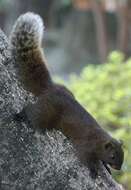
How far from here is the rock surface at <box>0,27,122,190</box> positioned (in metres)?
2.61

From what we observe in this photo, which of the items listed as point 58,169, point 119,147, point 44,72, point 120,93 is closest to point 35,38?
point 44,72

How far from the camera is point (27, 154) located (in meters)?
2.64

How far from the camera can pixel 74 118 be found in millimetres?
3207

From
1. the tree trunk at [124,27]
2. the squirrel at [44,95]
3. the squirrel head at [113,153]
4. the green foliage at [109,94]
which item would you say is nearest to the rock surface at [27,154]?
the squirrel at [44,95]

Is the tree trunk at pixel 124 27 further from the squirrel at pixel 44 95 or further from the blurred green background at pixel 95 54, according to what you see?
the squirrel at pixel 44 95

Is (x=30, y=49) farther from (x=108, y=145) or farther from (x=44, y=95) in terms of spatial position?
(x=108, y=145)

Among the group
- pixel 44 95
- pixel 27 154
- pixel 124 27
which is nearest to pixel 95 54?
pixel 124 27

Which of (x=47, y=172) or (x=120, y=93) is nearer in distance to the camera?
(x=47, y=172)

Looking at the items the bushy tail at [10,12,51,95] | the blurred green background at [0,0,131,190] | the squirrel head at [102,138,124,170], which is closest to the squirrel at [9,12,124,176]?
the bushy tail at [10,12,51,95]

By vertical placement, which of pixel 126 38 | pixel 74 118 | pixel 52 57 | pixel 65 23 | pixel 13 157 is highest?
pixel 65 23

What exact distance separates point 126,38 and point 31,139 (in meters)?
10.5

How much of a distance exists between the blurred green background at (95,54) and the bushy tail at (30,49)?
1204 mm

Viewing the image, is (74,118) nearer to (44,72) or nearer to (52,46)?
(44,72)

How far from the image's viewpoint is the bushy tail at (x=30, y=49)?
2.98 m
